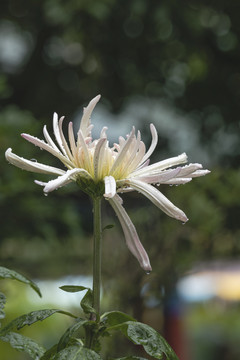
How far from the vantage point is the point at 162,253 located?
213 centimetres

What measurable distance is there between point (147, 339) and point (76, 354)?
0.05m

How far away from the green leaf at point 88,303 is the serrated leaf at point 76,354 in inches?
1.0

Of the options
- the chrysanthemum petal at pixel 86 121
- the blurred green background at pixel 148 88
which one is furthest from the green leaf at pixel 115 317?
the blurred green background at pixel 148 88

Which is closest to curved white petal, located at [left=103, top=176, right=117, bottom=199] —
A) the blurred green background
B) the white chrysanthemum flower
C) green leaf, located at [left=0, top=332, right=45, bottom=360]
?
the white chrysanthemum flower

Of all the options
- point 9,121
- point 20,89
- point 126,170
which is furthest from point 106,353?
point 20,89

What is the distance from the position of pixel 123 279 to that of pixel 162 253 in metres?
0.24

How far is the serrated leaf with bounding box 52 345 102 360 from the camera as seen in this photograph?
13.9 inches

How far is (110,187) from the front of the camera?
0.38 m

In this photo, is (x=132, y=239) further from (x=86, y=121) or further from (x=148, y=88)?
(x=148, y=88)

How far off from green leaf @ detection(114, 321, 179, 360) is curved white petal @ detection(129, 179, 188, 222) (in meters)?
0.08

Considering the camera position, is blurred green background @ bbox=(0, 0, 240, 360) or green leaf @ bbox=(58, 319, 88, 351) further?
blurred green background @ bbox=(0, 0, 240, 360)

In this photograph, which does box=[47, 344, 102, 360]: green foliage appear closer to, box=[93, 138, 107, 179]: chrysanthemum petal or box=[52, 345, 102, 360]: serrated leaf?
box=[52, 345, 102, 360]: serrated leaf

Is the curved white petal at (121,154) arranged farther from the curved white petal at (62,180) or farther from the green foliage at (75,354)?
the green foliage at (75,354)

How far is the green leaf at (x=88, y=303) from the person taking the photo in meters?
0.38
